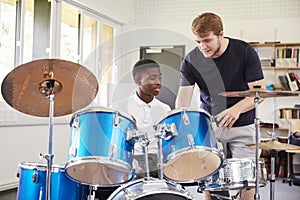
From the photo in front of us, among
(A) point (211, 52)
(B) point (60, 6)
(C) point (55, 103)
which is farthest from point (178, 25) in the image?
(C) point (55, 103)

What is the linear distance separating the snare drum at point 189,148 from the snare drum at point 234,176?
1.07 ft

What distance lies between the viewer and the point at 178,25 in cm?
655

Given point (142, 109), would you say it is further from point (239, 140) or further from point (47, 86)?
point (239, 140)

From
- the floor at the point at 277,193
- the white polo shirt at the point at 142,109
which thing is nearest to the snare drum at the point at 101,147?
the white polo shirt at the point at 142,109

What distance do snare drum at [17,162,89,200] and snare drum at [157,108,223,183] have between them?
553 mm

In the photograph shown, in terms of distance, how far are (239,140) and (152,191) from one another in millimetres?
982

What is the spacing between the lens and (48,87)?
218 centimetres

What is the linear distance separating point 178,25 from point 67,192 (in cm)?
482

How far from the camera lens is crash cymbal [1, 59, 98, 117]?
2.11 metres

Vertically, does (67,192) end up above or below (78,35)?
below

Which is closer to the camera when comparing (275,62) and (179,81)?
(179,81)

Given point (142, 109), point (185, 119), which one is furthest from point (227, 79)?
point (185, 119)

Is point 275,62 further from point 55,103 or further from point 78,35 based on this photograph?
point 55,103

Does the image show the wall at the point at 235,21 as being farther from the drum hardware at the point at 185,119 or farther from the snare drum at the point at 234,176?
the drum hardware at the point at 185,119
